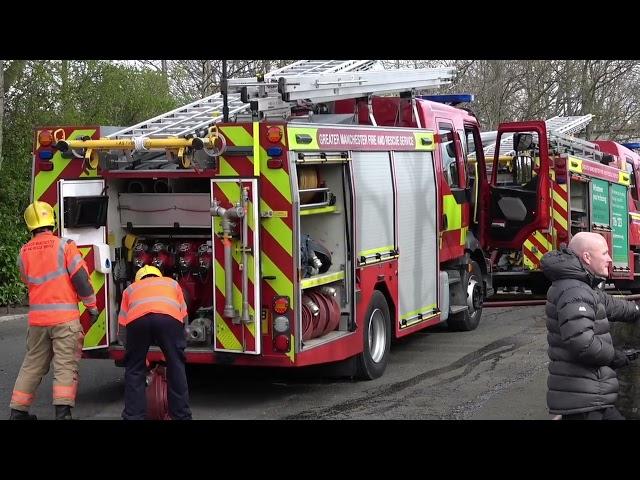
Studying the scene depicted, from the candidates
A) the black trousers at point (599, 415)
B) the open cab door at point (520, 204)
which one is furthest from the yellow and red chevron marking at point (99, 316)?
the open cab door at point (520, 204)

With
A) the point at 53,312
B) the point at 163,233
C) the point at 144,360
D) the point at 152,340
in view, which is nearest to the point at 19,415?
the point at 53,312

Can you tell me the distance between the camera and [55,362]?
7344 millimetres

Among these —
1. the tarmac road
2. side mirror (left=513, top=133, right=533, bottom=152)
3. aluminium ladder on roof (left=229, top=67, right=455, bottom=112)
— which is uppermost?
aluminium ladder on roof (left=229, top=67, right=455, bottom=112)

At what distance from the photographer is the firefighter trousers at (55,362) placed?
732cm

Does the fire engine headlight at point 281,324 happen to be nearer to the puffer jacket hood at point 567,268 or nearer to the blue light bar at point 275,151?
the blue light bar at point 275,151

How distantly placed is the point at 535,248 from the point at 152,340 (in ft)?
28.4

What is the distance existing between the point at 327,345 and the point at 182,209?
1668 mm

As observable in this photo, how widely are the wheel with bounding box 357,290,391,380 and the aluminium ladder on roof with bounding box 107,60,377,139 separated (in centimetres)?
224

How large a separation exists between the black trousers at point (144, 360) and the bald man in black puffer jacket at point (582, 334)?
9.27 ft

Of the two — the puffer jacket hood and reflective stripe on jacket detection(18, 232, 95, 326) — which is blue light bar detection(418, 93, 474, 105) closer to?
reflective stripe on jacket detection(18, 232, 95, 326)

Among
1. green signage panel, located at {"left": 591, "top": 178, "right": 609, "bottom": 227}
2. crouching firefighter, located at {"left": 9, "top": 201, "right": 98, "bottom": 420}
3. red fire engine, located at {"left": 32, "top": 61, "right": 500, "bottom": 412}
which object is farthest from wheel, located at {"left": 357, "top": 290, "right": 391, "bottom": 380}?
green signage panel, located at {"left": 591, "top": 178, "right": 609, "bottom": 227}

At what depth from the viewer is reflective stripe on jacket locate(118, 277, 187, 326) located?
6.86 m

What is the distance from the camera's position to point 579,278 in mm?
5074

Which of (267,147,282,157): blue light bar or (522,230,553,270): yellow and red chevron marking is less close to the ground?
(267,147,282,157): blue light bar
